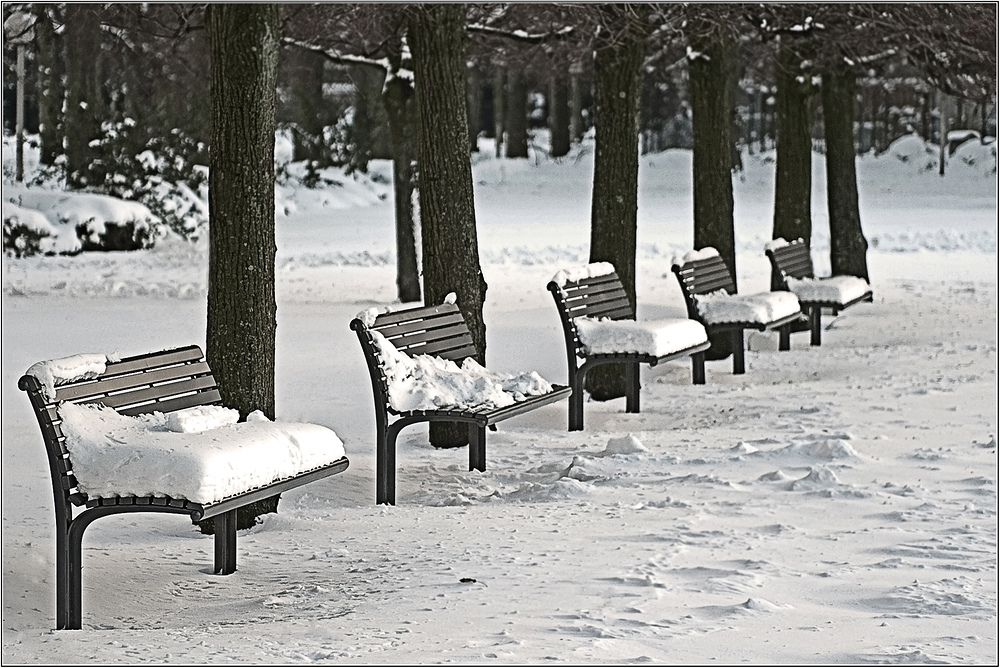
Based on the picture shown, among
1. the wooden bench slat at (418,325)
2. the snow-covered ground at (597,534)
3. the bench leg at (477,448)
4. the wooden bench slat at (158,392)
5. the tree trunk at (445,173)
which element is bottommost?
the snow-covered ground at (597,534)

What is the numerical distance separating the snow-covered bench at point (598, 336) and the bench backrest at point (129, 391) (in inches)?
126

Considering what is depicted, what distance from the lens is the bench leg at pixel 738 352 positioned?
11.2m

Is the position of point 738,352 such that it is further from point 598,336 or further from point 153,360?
point 153,360

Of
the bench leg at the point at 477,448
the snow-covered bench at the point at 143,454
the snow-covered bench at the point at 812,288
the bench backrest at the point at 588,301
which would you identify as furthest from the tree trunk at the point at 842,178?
the snow-covered bench at the point at 143,454

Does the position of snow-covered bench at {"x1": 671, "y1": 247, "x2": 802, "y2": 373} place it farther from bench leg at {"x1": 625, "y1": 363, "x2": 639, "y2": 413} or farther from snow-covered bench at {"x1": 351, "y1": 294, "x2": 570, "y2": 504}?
snow-covered bench at {"x1": 351, "y1": 294, "x2": 570, "y2": 504}

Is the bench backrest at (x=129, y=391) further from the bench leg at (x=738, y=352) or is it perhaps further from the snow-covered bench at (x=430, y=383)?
the bench leg at (x=738, y=352)

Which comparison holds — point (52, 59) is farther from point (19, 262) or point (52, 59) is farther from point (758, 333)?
point (758, 333)

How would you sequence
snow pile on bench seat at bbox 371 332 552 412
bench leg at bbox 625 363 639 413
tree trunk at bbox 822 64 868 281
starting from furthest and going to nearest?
tree trunk at bbox 822 64 868 281
bench leg at bbox 625 363 639 413
snow pile on bench seat at bbox 371 332 552 412

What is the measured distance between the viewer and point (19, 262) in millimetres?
20828

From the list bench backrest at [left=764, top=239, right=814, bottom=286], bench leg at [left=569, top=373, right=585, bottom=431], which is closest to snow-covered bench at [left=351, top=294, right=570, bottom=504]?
bench leg at [left=569, top=373, right=585, bottom=431]

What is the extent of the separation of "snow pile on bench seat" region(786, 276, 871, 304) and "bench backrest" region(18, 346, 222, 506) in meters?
7.96

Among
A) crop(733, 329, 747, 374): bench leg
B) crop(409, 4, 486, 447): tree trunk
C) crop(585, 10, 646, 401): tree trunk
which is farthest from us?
crop(733, 329, 747, 374): bench leg

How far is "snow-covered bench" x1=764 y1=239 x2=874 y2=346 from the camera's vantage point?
516 inches

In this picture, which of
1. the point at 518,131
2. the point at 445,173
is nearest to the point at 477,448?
the point at 445,173
